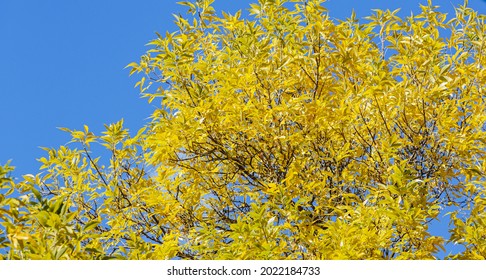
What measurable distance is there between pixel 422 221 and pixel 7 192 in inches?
109

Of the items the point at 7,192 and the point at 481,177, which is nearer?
the point at 7,192

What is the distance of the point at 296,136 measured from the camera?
19.5ft

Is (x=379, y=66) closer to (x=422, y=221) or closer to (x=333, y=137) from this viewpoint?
(x=333, y=137)

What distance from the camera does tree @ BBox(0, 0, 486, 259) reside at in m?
5.75

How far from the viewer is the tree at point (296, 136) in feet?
18.9

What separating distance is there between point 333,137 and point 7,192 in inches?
116

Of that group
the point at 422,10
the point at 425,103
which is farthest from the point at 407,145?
the point at 422,10

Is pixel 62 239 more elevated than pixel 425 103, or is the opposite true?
pixel 425 103

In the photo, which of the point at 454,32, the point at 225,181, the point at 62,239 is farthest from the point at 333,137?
the point at 62,239

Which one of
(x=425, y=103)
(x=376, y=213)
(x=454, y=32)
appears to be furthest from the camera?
(x=454, y=32)

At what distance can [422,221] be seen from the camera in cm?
502

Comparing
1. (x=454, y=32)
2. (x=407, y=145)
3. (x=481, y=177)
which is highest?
(x=454, y=32)

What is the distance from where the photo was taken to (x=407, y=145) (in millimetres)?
6504

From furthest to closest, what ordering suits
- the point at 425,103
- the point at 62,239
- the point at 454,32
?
the point at 454,32 < the point at 425,103 < the point at 62,239
